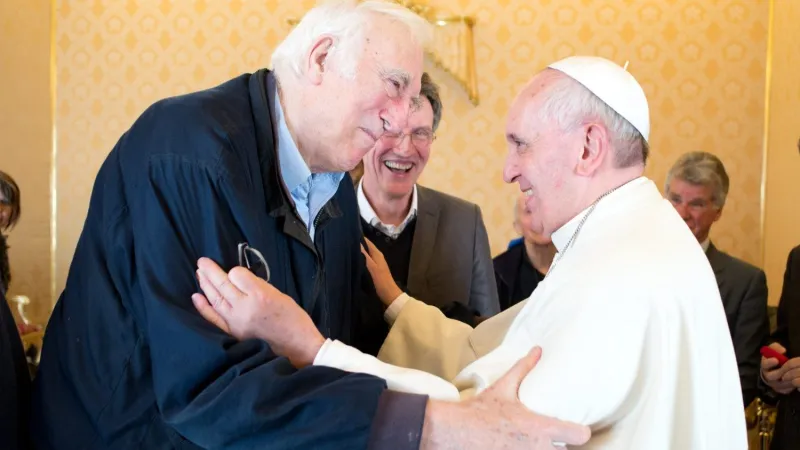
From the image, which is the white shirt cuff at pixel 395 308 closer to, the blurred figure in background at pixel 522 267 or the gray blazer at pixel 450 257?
the gray blazer at pixel 450 257

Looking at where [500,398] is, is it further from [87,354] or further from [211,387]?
[87,354]

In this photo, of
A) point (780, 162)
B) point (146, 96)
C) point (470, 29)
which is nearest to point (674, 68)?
point (780, 162)

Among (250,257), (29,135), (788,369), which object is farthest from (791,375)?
(29,135)

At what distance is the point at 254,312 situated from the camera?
62.4 inches

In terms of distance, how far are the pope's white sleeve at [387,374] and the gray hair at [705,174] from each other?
3.02m

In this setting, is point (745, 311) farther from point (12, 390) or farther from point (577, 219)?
point (12, 390)

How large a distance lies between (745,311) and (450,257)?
1713mm

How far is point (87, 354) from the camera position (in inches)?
65.7

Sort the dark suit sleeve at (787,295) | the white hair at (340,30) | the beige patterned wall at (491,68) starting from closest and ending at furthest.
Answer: the white hair at (340,30), the dark suit sleeve at (787,295), the beige patterned wall at (491,68)

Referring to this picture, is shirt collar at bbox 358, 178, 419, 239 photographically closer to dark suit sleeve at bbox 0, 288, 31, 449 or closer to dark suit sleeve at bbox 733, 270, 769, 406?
dark suit sleeve at bbox 0, 288, 31, 449

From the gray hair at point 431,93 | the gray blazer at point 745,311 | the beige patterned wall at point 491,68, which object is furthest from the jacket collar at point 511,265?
the beige patterned wall at point 491,68

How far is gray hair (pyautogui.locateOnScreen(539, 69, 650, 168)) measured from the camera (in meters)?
1.90

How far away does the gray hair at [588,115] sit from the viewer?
1904 millimetres

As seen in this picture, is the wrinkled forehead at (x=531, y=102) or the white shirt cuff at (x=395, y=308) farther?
the white shirt cuff at (x=395, y=308)
